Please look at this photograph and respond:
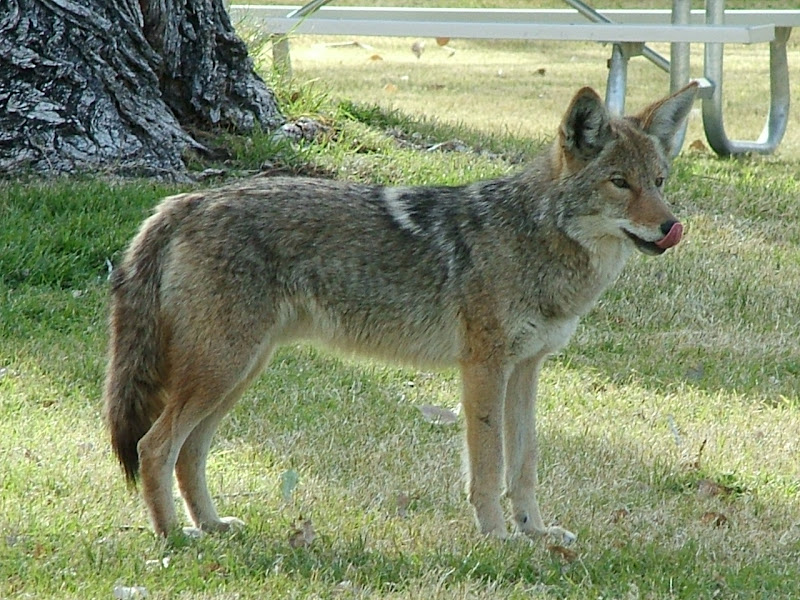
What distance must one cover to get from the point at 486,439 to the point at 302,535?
0.75m

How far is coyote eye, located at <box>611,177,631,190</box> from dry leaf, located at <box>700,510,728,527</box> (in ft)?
4.40

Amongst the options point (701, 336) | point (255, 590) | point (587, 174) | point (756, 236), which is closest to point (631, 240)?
point (587, 174)

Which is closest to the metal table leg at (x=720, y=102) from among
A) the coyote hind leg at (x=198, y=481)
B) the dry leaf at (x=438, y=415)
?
the dry leaf at (x=438, y=415)

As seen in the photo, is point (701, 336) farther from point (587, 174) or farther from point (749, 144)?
point (749, 144)

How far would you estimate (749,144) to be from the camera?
11742 millimetres

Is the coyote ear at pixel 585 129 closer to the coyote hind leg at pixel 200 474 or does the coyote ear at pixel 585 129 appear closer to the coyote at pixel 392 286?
the coyote at pixel 392 286

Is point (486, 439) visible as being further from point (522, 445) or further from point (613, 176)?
point (613, 176)

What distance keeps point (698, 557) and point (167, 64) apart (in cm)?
560

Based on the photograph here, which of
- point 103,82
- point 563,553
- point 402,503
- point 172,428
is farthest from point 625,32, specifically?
point 172,428

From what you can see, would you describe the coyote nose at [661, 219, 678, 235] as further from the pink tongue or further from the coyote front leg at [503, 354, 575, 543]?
the coyote front leg at [503, 354, 575, 543]

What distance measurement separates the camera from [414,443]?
5.57m

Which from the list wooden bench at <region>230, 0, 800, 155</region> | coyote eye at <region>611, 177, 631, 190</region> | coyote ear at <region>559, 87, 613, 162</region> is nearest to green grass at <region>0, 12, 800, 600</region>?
coyote eye at <region>611, 177, 631, 190</region>

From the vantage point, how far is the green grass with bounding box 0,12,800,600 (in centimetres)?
424

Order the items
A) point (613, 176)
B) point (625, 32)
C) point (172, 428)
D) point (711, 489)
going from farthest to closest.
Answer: point (625, 32)
point (711, 489)
point (613, 176)
point (172, 428)
